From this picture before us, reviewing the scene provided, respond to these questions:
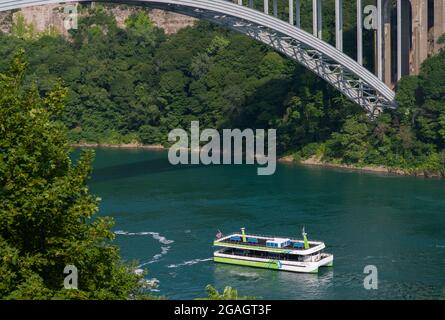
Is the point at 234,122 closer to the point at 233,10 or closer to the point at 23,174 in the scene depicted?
the point at 233,10

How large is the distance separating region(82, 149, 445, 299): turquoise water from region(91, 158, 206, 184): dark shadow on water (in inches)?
1.3

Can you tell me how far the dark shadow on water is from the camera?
104 feet

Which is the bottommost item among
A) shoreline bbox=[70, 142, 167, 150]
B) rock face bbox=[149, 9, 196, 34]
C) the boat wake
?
the boat wake

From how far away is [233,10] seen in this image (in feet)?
95.9

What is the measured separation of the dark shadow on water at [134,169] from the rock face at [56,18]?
13848mm

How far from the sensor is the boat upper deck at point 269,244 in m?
21.1

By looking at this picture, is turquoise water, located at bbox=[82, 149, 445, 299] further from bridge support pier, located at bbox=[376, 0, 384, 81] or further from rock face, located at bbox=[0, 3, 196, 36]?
rock face, located at bbox=[0, 3, 196, 36]

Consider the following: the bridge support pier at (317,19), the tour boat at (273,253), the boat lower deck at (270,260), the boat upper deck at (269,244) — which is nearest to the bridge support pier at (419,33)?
the bridge support pier at (317,19)

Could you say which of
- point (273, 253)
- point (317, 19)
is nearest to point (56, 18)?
point (317, 19)

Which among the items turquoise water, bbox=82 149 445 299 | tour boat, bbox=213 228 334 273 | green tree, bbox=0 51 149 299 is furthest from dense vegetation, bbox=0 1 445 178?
green tree, bbox=0 51 149 299

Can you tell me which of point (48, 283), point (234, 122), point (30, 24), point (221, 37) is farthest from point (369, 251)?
point (30, 24)

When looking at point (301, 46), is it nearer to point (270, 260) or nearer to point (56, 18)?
point (270, 260)

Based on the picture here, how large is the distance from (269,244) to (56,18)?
31.4m

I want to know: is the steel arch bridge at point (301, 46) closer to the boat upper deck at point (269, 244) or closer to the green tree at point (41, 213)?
the boat upper deck at point (269, 244)
